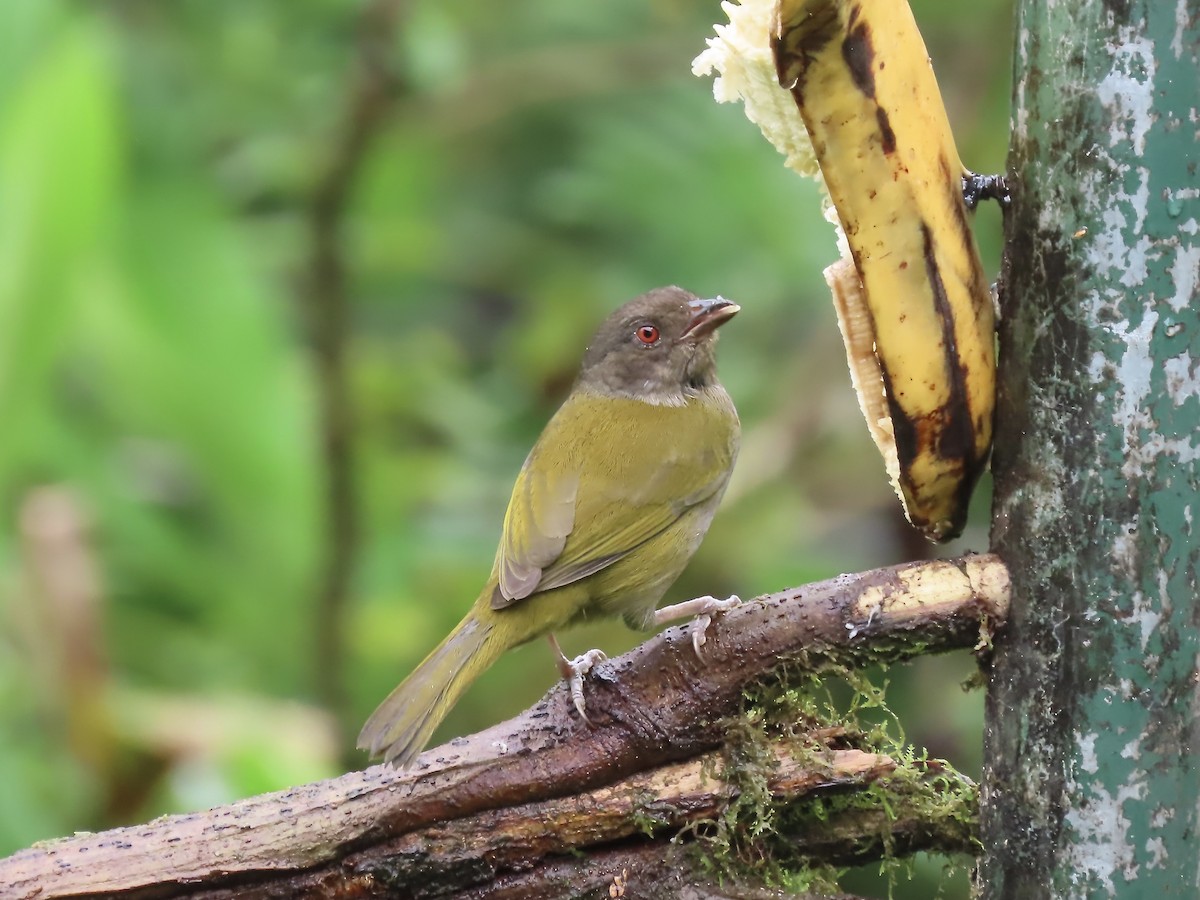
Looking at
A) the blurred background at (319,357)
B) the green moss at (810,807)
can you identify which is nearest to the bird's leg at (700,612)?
the green moss at (810,807)

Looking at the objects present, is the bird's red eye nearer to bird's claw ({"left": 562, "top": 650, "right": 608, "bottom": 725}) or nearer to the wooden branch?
bird's claw ({"left": 562, "top": 650, "right": 608, "bottom": 725})

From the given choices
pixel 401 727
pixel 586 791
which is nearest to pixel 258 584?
pixel 401 727

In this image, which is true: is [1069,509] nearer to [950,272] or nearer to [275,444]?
[950,272]

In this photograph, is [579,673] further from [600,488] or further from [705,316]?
[705,316]

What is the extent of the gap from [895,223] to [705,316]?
1.84m

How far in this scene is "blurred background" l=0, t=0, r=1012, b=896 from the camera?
419cm

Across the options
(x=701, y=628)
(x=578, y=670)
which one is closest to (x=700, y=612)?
(x=578, y=670)

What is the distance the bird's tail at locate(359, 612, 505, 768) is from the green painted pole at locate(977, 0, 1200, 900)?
104 centimetres

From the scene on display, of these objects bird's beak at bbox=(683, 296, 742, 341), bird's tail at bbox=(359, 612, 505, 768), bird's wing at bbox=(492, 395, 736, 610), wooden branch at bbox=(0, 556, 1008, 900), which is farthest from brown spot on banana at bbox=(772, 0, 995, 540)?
bird's beak at bbox=(683, 296, 742, 341)

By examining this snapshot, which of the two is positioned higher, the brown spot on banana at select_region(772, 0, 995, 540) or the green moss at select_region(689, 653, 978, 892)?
the brown spot on banana at select_region(772, 0, 995, 540)

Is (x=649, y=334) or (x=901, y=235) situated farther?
(x=649, y=334)

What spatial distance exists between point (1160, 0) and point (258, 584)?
374 centimetres

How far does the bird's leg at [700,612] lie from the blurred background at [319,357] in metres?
1.30

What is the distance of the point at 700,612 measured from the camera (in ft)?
8.76
